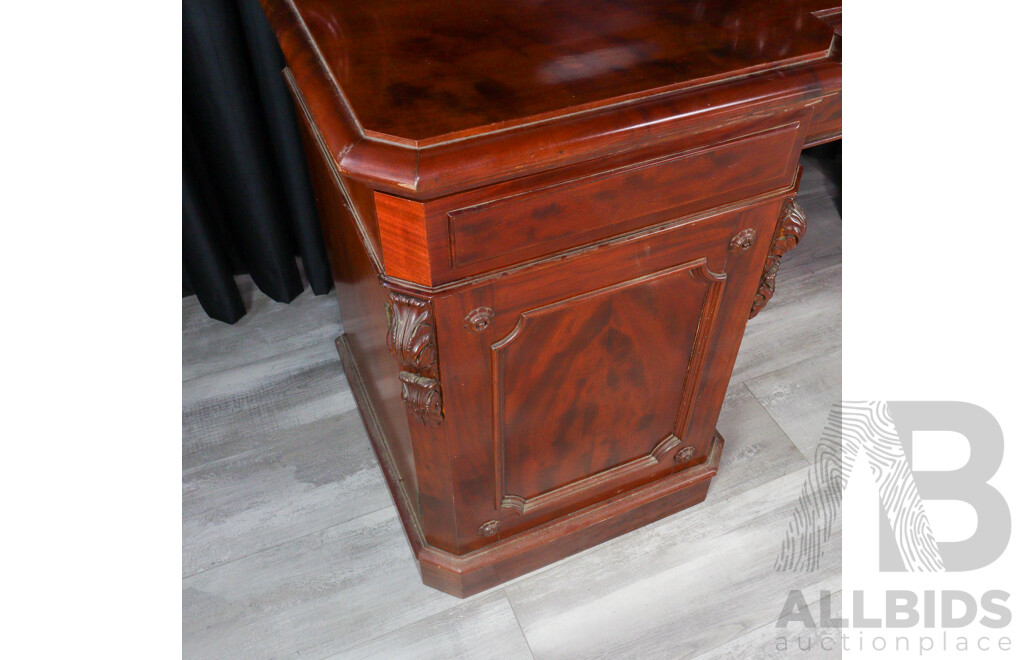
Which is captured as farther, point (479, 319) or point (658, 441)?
point (658, 441)

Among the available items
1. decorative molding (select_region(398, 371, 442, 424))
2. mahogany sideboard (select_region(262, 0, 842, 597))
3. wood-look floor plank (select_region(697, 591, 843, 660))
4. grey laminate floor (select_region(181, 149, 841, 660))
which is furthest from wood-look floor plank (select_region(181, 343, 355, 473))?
wood-look floor plank (select_region(697, 591, 843, 660))

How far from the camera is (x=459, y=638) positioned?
1.11 meters

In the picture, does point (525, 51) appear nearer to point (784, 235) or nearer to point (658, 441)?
point (784, 235)

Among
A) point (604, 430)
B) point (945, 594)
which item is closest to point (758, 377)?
point (945, 594)

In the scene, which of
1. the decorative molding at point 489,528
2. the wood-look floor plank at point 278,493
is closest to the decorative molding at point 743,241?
the decorative molding at point 489,528

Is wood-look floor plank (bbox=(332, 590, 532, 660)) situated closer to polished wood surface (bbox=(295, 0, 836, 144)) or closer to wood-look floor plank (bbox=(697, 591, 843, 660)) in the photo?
wood-look floor plank (bbox=(697, 591, 843, 660))

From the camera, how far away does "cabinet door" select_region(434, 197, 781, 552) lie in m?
0.77

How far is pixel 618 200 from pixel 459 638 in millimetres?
758

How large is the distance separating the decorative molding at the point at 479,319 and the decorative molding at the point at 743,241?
0.31 m

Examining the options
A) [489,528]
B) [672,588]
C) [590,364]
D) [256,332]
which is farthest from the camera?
[256,332]

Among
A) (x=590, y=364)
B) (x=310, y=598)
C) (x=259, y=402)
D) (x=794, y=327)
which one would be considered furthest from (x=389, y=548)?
(x=794, y=327)

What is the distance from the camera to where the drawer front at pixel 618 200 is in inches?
26.3

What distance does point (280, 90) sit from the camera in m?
1.30

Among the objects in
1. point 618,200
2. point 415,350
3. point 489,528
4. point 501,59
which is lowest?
point 489,528
